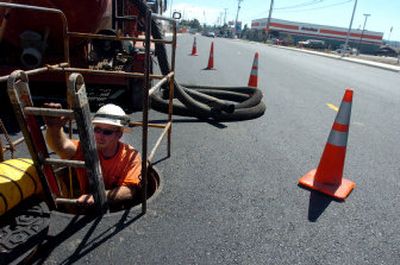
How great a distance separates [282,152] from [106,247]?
2723 millimetres

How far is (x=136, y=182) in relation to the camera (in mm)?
2873

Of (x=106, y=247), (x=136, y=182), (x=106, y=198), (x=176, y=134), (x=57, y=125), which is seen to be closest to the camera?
(x=106, y=247)

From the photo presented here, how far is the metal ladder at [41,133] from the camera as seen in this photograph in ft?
6.66

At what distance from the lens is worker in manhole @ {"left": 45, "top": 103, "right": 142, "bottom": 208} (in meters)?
2.56

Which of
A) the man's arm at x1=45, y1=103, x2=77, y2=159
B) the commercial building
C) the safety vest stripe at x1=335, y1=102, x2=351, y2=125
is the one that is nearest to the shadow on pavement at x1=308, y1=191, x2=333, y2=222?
the safety vest stripe at x1=335, y1=102, x2=351, y2=125

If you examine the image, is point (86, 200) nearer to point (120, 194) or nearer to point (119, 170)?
point (120, 194)

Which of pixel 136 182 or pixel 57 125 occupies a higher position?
pixel 57 125

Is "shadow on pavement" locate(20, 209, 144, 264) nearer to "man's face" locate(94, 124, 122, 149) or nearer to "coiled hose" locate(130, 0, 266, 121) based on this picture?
"man's face" locate(94, 124, 122, 149)

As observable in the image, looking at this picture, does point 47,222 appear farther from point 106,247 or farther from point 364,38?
point 364,38

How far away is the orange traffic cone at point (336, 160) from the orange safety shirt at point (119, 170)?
1650 millimetres

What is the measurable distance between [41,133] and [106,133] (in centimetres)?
52

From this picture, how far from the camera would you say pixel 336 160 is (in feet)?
11.2

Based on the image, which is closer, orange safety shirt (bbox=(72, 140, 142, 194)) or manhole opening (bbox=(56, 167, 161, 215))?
manhole opening (bbox=(56, 167, 161, 215))

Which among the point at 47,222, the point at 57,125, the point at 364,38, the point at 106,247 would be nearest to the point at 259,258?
the point at 106,247
